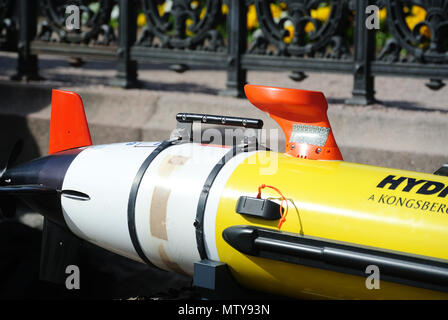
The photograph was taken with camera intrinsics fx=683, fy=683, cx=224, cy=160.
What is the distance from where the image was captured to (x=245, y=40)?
6445mm

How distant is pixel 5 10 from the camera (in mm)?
7406

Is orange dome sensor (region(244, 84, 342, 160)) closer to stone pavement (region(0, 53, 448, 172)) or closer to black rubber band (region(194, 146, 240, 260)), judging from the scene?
black rubber band (region(194, 146, 240, 260))

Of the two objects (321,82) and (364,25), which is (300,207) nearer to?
(364,25)

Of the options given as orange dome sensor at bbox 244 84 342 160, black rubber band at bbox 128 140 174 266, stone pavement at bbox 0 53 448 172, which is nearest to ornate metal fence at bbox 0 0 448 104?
stone pavement at bbox 0 53 448 172

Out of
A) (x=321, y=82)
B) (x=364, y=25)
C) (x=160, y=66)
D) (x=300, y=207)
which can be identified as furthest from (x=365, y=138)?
(x=160, y=66)

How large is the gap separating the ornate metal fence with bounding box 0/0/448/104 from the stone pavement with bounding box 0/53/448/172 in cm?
32

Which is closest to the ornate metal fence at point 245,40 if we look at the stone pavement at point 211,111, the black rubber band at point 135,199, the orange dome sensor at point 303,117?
the stone pavement at point 211,111

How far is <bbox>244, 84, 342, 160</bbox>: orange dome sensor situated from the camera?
400 cm

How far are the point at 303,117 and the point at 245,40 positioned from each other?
251 cm

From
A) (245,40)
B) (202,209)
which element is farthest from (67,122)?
(245,40)

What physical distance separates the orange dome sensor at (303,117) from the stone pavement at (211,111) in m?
1.39

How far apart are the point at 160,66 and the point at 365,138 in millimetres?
5786

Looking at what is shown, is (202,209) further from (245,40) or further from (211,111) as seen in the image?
(245,40)

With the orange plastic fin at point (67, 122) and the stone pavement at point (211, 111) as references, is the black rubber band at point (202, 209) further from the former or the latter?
the stone pavement at point (211, 111)
